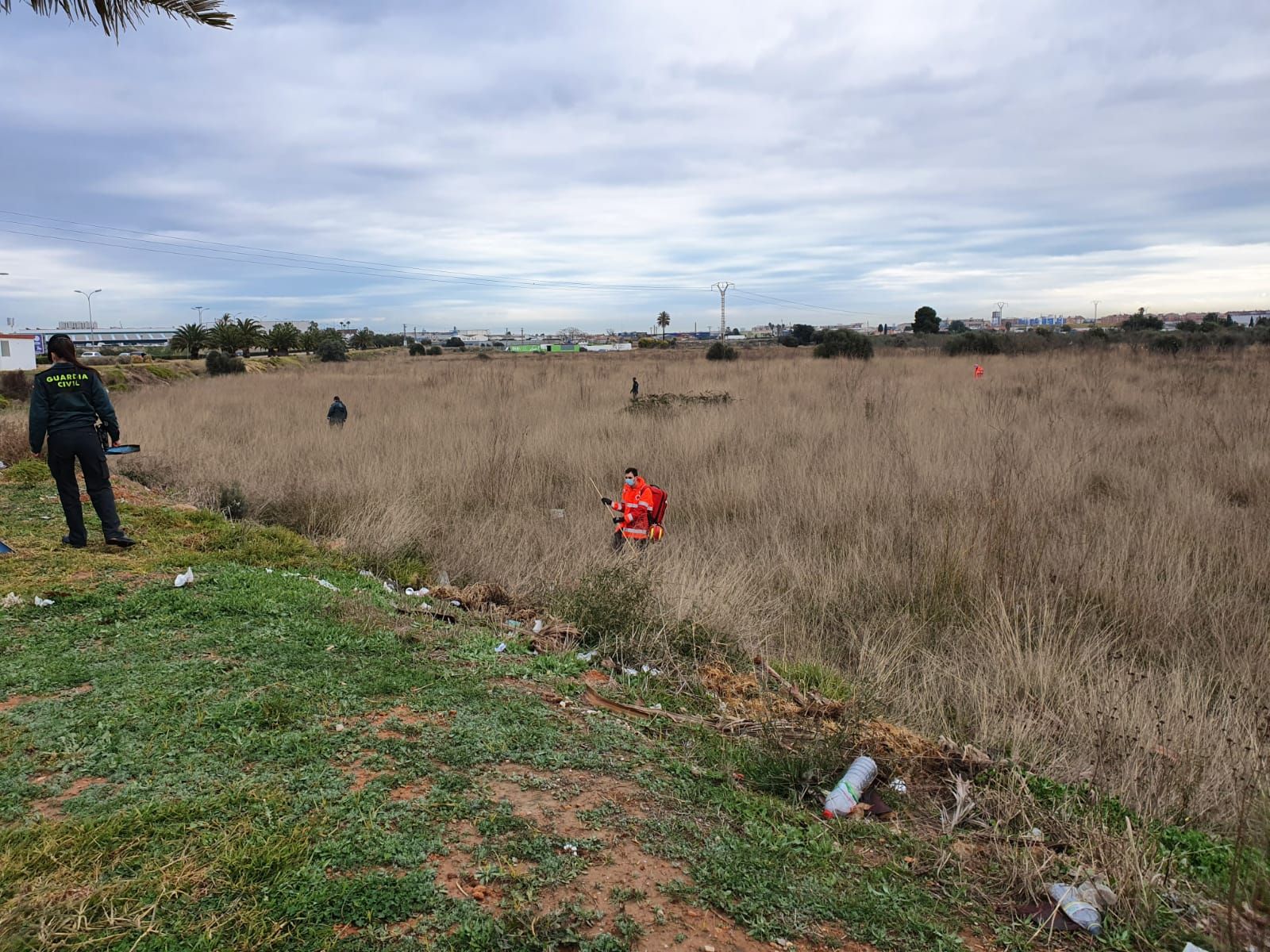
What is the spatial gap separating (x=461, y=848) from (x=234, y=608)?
292cm

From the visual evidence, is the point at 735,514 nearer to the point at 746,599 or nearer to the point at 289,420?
the point at 746,599

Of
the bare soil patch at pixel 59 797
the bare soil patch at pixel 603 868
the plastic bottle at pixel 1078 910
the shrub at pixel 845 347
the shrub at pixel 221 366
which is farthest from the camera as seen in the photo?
the shrub at pixel 845 347

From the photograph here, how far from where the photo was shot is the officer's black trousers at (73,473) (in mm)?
5809

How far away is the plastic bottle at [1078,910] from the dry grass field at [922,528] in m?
0.96

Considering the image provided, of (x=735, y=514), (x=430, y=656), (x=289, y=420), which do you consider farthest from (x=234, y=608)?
(x=289, y=420)

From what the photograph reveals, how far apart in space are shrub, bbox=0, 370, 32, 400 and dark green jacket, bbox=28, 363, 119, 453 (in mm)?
20633

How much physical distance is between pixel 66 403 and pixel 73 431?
223mm

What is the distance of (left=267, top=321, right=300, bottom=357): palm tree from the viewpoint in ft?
191

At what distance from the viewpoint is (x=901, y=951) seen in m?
2.17

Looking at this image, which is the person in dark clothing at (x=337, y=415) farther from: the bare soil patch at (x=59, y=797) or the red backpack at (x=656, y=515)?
the bare soil patch at (x=59, y=797)

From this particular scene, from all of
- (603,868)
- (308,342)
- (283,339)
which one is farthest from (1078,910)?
(308,342)

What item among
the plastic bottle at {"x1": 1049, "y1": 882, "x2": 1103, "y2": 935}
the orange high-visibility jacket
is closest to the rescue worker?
the orange high-visibility jacket

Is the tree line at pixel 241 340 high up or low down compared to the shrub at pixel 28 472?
up

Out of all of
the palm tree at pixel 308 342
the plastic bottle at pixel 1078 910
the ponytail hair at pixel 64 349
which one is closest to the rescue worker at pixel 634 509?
the ponytail hair at pixel 64 349
